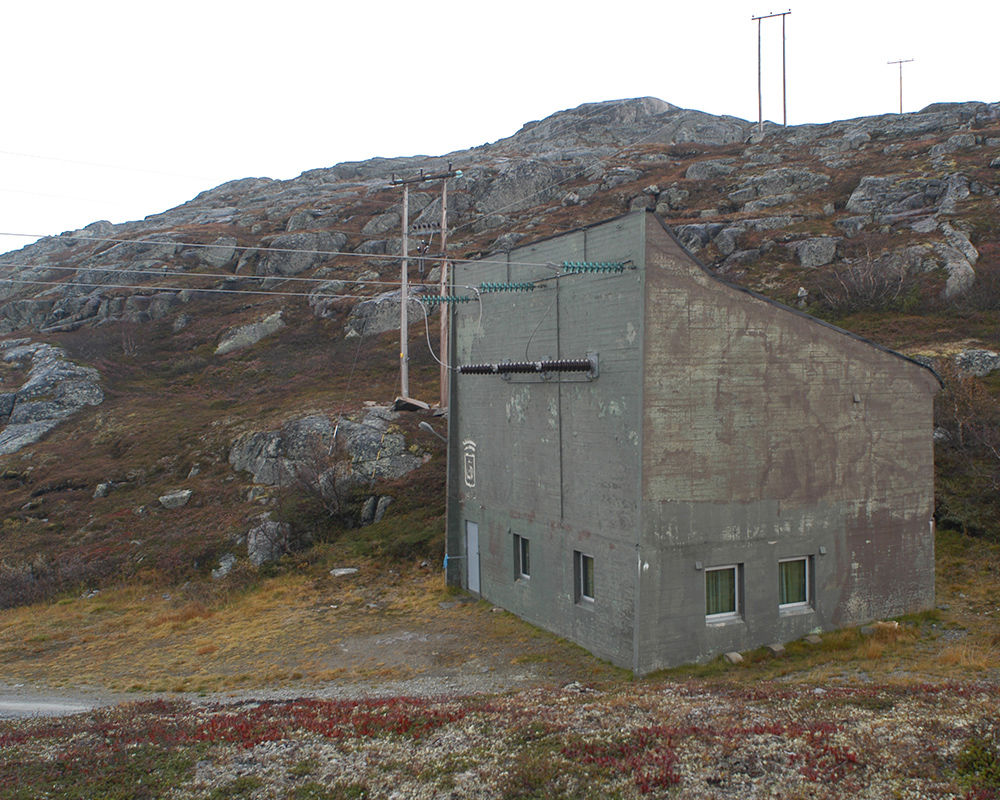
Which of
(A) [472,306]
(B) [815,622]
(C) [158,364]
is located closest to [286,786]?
(B) [815,622]

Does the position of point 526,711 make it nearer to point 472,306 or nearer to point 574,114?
point 472,306

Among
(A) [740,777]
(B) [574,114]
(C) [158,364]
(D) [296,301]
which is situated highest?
(B) [574,114]

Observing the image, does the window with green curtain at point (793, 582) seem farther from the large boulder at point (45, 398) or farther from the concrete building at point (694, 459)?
the large boulder at point (45, 398)

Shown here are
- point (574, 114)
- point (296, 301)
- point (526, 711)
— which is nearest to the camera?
point (526, 711)

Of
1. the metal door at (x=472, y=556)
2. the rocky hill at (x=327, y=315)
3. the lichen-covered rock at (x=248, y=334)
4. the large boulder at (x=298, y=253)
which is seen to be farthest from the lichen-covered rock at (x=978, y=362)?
the large boulder at (x=298, y=253)

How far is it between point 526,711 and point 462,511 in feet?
32.1

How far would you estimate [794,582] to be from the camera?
16.2 meters

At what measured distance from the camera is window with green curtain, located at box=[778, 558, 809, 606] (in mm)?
16016

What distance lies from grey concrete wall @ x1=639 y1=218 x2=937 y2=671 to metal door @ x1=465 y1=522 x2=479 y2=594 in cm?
723

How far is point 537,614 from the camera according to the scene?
59.7 ft

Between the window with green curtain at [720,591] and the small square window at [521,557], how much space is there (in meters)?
5.01

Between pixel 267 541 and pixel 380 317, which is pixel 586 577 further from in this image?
pixel 380 317

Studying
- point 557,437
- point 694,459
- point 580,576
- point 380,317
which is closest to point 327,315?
point 380,317

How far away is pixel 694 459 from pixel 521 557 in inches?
236
